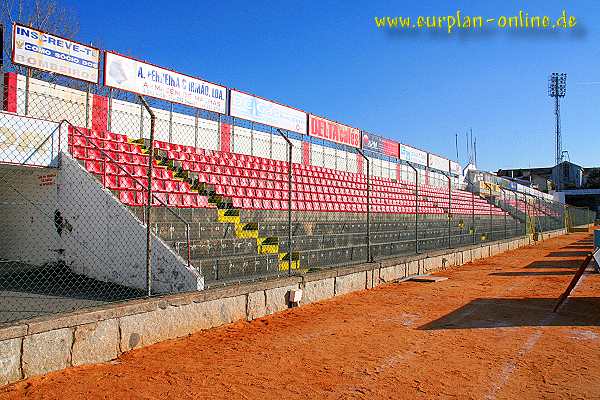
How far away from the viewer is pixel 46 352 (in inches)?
174

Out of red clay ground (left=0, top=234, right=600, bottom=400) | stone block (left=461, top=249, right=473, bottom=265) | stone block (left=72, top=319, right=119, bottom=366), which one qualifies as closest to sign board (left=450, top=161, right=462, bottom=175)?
stone block (left=461, top=249, right=473, bottom=265)

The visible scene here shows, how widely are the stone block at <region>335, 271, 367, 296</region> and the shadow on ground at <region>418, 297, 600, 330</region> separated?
7.26 ft

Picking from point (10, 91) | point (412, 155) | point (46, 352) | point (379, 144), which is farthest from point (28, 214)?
point (412, 155)

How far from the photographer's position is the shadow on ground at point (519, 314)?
683cm

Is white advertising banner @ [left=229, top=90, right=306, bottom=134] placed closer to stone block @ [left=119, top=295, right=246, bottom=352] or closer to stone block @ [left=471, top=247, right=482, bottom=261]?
stone block @ [left=471, top=247, right=482, bottom=261]

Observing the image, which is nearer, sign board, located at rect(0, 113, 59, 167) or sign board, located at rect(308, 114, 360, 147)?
sign board, located at rect(0, 113, 59, 167)

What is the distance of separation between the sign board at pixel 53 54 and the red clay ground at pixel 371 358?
765cm

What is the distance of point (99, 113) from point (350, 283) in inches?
324

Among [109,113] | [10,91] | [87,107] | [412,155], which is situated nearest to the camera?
[10,91]

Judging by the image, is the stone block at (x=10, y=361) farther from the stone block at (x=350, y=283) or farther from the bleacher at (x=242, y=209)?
the stone block at (x=350, y=283)

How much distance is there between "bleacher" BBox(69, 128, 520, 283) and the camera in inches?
327

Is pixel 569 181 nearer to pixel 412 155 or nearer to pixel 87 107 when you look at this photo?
pixel 412 155

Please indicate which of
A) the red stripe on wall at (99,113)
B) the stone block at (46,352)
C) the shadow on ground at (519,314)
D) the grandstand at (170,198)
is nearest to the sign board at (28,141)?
the grandstand at (170,198)

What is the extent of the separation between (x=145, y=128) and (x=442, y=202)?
662 inches
